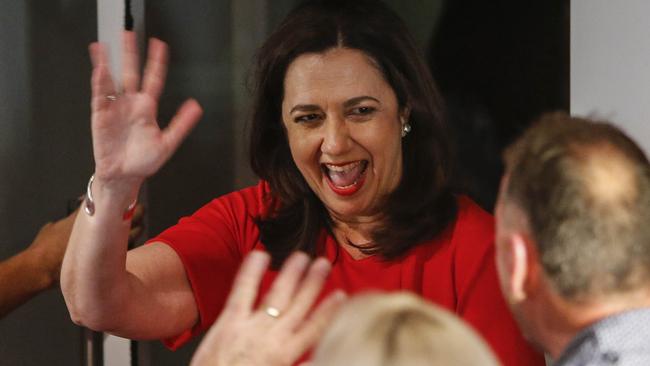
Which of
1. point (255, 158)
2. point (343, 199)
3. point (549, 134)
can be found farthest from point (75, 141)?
point (549, 134)

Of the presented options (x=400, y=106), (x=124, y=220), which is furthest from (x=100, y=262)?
(x=400, y=106)

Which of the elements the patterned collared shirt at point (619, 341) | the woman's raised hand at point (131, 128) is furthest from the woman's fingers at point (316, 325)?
the woman's raised hand at point (131, 128)

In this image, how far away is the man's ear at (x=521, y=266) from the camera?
4.21 ft

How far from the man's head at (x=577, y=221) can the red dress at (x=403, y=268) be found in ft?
1.92

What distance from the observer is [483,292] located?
194 centimetres

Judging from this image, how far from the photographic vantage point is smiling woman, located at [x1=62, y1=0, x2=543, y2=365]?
1966 millimetres

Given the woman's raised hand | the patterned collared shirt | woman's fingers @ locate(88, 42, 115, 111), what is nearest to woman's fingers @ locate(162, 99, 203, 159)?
the woman's raised hand

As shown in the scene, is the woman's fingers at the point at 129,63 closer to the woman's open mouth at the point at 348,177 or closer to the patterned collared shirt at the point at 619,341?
the woman's open mouth at the point at 348,177

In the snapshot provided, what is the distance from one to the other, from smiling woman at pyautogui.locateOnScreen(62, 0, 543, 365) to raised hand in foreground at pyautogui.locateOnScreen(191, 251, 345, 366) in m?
0.60

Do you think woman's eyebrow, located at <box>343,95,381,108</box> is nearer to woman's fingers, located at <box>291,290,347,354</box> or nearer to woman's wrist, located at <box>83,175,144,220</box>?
woman's wrist, located at <box>83,175,144,220</box>

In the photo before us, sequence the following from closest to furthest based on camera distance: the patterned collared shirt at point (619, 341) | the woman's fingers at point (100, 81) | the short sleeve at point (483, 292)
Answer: the patterned collared shirt at point (619, 341), the woman's fingers at point (100, 81), the short sleeve at point (483, 292)

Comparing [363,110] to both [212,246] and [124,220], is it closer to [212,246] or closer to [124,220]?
[212,246]

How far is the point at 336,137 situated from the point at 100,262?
54 centimetres

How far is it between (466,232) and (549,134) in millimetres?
752
